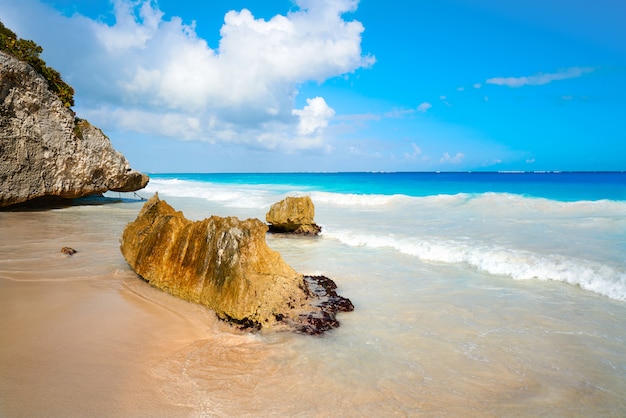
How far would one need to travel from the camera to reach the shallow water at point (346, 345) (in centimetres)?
307

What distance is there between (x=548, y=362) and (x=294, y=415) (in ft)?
9.82

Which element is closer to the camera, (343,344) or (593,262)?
(343,344)

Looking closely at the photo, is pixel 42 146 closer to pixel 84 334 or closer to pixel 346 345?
pixel 84 334

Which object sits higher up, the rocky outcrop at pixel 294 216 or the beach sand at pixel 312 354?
the rocky outcrop at pixel 294 216

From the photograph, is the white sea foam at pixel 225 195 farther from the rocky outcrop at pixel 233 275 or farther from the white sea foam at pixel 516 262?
the rocky outcrop at pixel 233 275

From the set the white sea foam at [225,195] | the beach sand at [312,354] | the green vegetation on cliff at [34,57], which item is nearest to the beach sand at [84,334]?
the beach sand at [312,354]

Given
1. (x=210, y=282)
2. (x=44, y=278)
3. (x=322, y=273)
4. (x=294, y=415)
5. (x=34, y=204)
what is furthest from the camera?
(x=34, y=204)

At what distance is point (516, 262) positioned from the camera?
315 inches

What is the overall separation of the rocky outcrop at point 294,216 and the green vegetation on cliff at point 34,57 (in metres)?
11.3

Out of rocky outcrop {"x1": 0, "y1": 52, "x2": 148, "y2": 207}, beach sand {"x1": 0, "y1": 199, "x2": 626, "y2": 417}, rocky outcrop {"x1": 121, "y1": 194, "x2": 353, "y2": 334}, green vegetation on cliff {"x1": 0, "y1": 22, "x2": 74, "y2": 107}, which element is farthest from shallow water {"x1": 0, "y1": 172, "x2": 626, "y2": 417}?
green vegetation on cliff {"x1": 0, "y1": 22, "x2": 74, "y2": 107}

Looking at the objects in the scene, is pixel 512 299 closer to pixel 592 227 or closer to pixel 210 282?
pixel 210 282

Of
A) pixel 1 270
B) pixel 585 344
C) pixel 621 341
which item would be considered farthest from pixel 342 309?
pixel 1 270

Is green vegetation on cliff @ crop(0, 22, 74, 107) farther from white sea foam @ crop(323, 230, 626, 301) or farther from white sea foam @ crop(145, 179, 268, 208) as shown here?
white sea foam @ crop(323, 230, 626, 301)

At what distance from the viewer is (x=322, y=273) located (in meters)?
7.25
